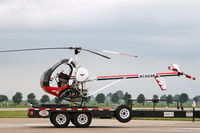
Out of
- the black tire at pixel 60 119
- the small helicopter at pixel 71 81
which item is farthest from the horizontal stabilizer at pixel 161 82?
the black tire at pixel 60 119

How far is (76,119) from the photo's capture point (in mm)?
25750

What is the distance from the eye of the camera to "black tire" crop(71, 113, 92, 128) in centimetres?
2573

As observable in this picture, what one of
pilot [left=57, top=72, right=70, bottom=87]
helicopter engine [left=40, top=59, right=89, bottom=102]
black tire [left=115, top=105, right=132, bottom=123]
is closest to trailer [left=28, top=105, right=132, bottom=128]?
black tire [left=115, top=105, right=132, bottom=123]

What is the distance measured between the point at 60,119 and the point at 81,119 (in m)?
1.17

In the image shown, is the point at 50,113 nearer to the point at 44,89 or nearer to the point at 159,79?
the point at 44,89

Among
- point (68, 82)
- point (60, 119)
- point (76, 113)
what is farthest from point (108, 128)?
point (68, 82)

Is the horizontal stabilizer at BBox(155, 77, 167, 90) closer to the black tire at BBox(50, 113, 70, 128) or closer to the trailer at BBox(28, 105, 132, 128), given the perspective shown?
the trailer at BBox(28, 105, 132, 128)

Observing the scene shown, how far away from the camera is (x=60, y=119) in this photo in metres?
25.6

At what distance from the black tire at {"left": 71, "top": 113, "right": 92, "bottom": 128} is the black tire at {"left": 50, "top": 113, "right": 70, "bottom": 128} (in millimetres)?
453

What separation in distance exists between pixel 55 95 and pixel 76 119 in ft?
6.64

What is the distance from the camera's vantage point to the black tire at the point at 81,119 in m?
25.7

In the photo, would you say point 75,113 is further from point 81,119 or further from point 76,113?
point 81,119

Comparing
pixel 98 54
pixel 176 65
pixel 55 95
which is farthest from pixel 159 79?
pixel 55 95

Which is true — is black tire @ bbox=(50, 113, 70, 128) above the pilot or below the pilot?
below
